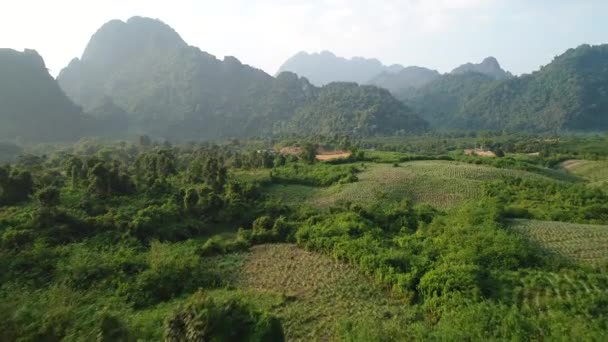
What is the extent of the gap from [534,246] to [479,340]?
10.4 m

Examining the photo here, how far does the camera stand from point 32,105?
309 feet

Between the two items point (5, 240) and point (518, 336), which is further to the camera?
point (5, 240)

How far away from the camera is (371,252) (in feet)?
59.2

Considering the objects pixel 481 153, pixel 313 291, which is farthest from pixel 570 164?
pixel 313 291

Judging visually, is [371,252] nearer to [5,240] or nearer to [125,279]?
[125,279]

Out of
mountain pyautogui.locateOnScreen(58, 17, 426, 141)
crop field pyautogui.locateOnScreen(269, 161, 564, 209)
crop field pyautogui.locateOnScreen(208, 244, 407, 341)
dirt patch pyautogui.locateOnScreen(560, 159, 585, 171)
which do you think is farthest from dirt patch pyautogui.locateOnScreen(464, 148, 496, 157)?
mountain pyautogui.locateOnScreen(58, 17, 426, 141)

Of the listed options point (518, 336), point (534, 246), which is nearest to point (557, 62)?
point (534, 246)

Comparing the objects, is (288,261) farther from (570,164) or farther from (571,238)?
(570,164)

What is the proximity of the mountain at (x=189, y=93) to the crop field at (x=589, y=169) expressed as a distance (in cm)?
6125

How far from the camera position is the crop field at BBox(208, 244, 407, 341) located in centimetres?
1339

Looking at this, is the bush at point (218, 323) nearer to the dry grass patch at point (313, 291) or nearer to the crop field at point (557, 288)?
the dry grass patch at point (313, 291)

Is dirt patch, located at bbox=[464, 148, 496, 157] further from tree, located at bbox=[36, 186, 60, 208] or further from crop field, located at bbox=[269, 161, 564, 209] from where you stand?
tree, located at bbox=[36, 186, 60, 208]

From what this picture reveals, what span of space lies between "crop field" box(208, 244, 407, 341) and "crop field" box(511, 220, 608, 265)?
8.15 metres

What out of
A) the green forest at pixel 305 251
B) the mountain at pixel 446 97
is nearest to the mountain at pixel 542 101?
the mountain at pixel 446 97
